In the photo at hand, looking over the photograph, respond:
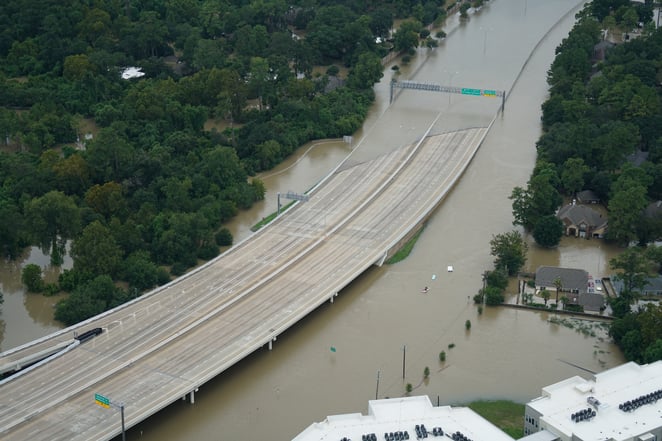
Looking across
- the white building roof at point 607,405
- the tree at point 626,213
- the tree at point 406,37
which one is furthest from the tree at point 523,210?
the tree at point 406,37

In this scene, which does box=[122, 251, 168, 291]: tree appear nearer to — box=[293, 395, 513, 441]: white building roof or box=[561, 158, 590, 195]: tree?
box=[293, 395, 513, 441]: white building roof

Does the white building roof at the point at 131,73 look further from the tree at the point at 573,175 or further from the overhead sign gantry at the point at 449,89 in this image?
the tree at the point at 573,175

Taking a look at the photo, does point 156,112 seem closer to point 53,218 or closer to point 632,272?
point 53,218

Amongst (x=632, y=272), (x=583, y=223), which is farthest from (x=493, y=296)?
(x=583, y=223)

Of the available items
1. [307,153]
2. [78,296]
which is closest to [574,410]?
[78,296]

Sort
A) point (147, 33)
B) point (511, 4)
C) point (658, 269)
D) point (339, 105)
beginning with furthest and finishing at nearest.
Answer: point (511, 4) < point (147, 33) < point (339, 105) < point (658, 269)

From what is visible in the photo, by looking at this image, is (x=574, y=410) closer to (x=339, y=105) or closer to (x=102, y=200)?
(x=102, y=200)

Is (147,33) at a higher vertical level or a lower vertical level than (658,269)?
higher
